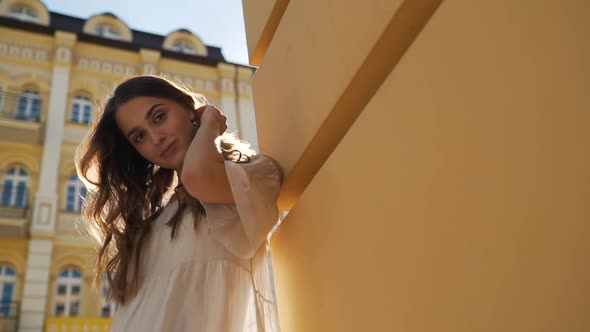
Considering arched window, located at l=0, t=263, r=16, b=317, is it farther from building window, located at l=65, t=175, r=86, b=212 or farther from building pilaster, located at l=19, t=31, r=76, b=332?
building window, located at l=65, t=175, r=86, b=212

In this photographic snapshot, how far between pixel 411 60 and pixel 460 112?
0.16 meters

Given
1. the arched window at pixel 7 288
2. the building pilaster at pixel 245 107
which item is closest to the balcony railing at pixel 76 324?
the arched window at pixel 7 288

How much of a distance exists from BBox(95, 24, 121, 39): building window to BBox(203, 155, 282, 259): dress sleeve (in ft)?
41.4

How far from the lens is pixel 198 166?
1305 millimetres

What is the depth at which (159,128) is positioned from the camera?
1635mm

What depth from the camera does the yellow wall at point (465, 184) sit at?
51cm

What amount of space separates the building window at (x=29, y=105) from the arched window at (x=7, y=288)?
304cm

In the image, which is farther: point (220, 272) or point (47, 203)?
point (47, 203)

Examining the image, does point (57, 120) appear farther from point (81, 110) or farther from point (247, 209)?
point (247, 209)

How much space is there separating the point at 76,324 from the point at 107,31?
749 centimetres

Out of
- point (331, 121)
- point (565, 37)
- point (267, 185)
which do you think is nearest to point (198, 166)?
point (267, 185)

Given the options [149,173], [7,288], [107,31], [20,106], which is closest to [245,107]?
[107,31]

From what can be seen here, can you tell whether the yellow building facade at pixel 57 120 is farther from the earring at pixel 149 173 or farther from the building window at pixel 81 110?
the earring at pixel 149 173

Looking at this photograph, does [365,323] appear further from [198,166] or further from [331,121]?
[198,166]
